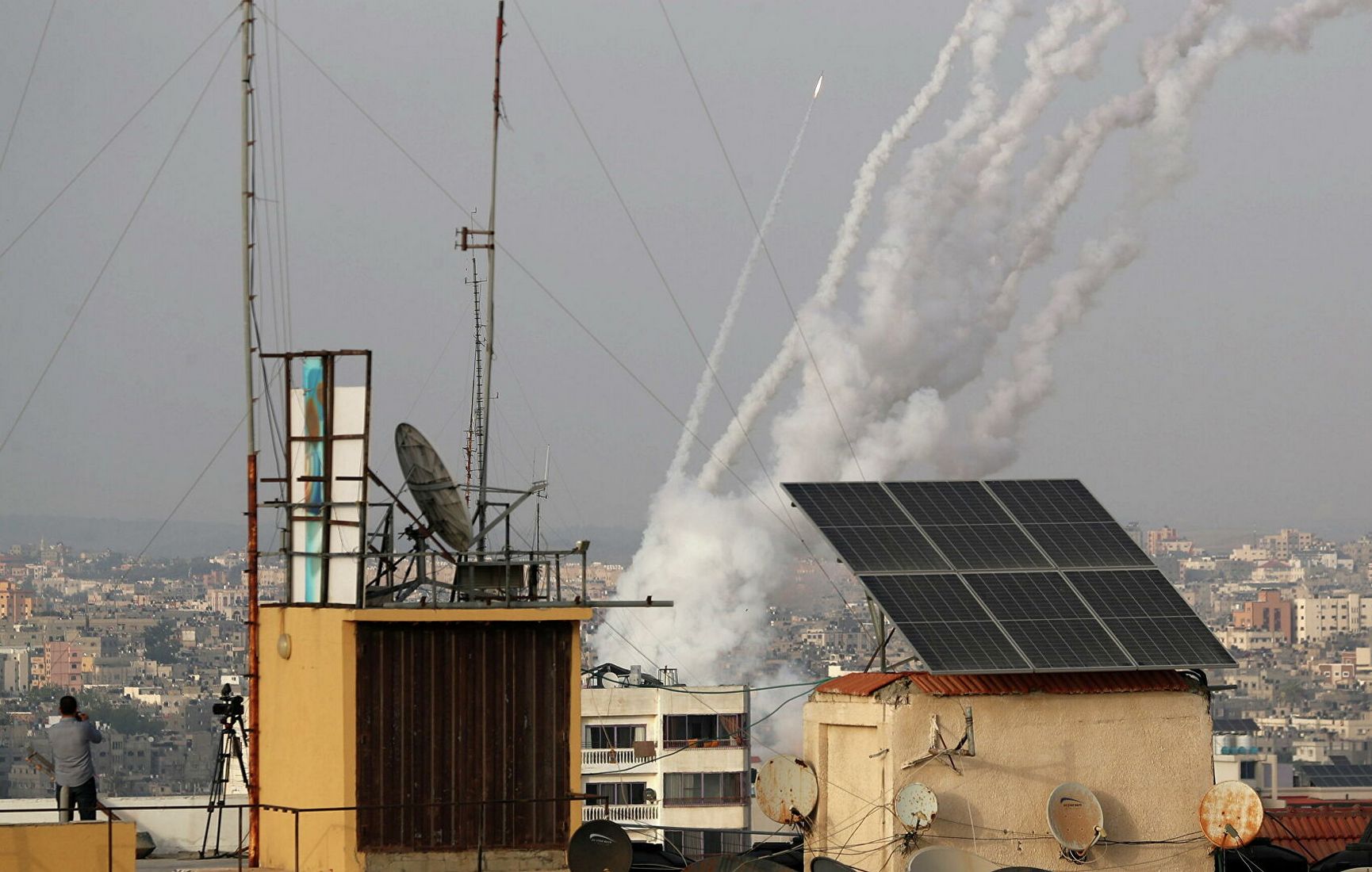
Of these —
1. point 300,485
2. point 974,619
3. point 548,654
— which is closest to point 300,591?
point 300,485

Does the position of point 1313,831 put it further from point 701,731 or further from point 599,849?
point 701,731

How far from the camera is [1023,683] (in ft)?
93.2

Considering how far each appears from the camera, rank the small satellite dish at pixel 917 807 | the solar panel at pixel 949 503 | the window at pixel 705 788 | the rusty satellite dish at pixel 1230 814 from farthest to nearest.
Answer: the window at pixel 705 788 → the solar panel at pixel 949 503 → the rusty satellite dish at pixel 1230 814 → the small satellite dish at pixel 917 807

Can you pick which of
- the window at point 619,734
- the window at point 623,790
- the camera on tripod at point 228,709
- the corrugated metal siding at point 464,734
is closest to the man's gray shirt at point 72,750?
the camera on tripod at point 228,709

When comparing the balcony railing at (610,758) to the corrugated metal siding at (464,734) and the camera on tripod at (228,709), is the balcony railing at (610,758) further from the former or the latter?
the corrugated metal siding at (464,734)

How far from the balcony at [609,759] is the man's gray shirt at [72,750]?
56.9 metres

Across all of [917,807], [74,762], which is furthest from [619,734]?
[74,762]

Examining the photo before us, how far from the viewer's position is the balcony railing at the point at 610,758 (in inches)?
3236

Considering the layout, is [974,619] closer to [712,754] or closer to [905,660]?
[905,660]

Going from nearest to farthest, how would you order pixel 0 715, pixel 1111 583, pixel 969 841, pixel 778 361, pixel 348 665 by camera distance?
pixel 348 665 < pixel 969 841 < pixel 1111 583 < pixel 778 361 < pixel 0 715

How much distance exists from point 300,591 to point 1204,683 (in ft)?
40.4

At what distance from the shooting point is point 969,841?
27844mm

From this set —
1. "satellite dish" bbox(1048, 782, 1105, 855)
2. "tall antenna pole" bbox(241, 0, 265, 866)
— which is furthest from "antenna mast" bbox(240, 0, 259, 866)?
"satellite dish" bbox(1048, 782, 1105, 855)

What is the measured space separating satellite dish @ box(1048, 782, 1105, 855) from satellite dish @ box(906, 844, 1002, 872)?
124 centimetres
